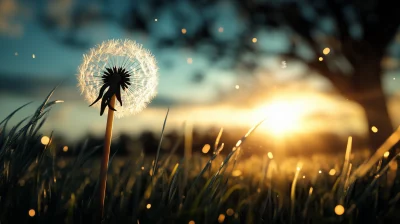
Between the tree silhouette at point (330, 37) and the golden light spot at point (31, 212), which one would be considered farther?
the tree silhouette at point (330, 37)

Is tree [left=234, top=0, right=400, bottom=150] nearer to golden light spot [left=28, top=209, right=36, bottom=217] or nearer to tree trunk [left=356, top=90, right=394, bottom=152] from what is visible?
tree trunk [left=356, top=90, right=394, bottom=152]

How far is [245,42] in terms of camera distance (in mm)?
12078

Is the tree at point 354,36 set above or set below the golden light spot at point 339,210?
above

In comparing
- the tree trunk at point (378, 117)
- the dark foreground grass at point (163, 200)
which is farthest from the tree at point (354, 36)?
the dark foreground grass at point (163, 200)

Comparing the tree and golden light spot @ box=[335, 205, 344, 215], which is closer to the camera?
golden light spot @ box=[335, 205, 344, 215]

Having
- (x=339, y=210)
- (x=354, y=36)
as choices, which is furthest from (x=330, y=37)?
(x=339, y=210)

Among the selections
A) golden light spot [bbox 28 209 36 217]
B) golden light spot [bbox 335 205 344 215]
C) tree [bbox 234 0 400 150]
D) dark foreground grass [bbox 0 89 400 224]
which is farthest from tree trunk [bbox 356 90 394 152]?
golden light spot [bbox 28 209 36 217]

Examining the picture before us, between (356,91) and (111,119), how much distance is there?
1119 cm

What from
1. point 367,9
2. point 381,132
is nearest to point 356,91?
point 381,132

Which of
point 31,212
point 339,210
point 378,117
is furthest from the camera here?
point 378,117

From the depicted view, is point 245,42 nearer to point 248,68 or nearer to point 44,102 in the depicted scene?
point 248,68

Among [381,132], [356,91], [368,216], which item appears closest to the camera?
[368,216]

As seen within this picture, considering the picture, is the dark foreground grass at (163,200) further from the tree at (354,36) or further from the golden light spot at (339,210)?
the tree at (354,36)

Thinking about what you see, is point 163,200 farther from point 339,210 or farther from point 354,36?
point 354,36
